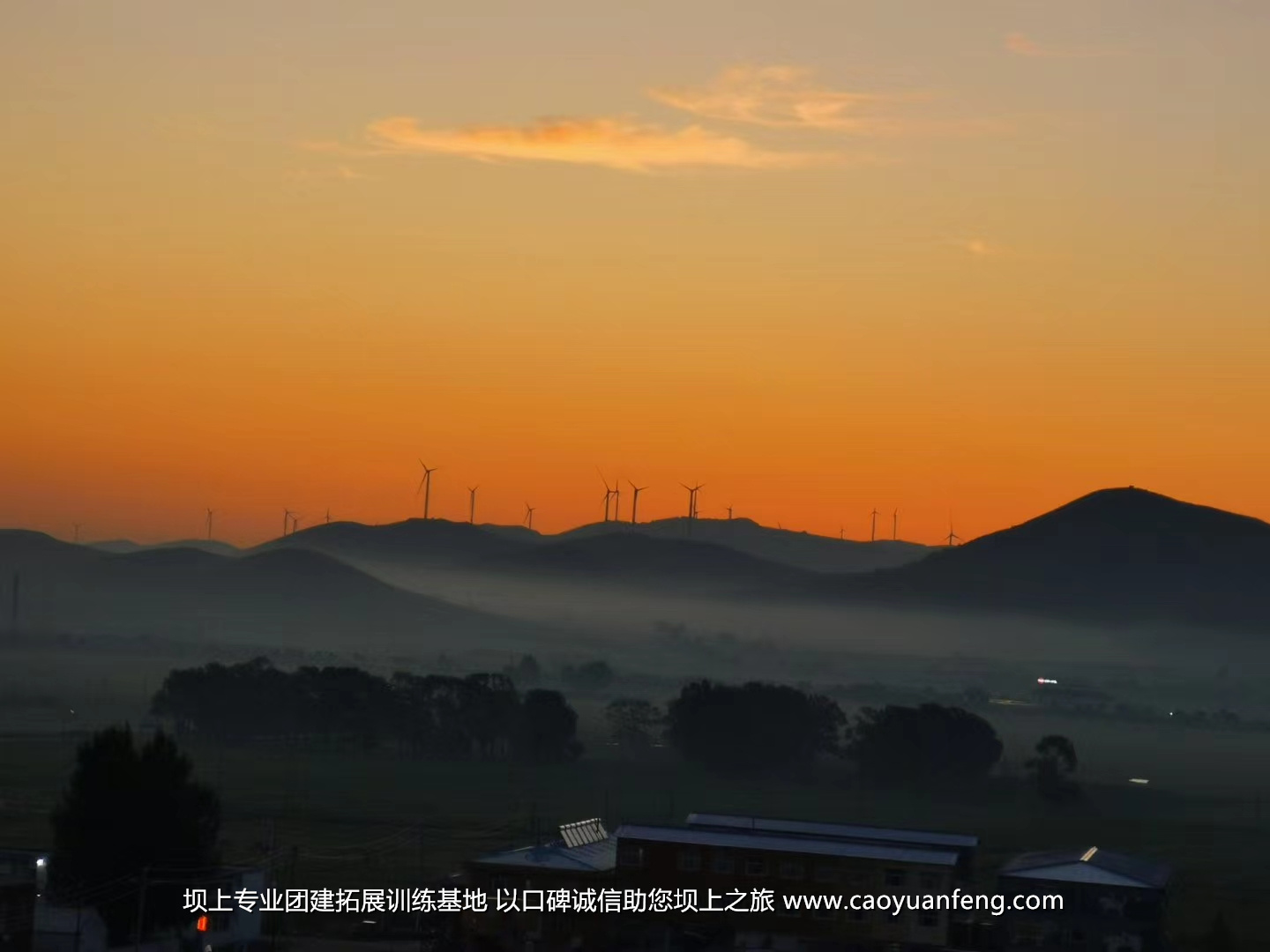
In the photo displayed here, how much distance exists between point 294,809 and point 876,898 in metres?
31.2

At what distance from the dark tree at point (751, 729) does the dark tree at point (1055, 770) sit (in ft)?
38.0

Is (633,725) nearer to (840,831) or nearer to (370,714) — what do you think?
(370,714)

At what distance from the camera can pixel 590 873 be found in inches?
1874

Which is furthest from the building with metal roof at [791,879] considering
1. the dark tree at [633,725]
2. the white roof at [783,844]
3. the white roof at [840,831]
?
the dark tree at [633,725]

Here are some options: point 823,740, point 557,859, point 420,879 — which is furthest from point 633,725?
point 557,859

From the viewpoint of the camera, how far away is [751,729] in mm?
101812

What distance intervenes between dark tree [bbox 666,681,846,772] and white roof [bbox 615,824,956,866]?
50.3 metres

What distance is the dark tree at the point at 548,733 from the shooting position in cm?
9919

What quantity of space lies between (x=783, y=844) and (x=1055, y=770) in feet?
151

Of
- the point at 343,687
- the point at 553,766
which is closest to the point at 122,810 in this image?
the point at 553,766

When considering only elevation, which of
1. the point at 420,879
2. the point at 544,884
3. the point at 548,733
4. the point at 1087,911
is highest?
the point at 548,733

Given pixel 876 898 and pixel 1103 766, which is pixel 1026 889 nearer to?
pixel 876 898

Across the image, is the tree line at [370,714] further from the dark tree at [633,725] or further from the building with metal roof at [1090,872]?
the building with metal roof at [1090,872]

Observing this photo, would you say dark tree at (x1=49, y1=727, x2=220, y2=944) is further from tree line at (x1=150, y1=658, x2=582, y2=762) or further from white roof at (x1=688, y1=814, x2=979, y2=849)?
tree line at (x1=150, y1=658, x2=582, y2=762)
